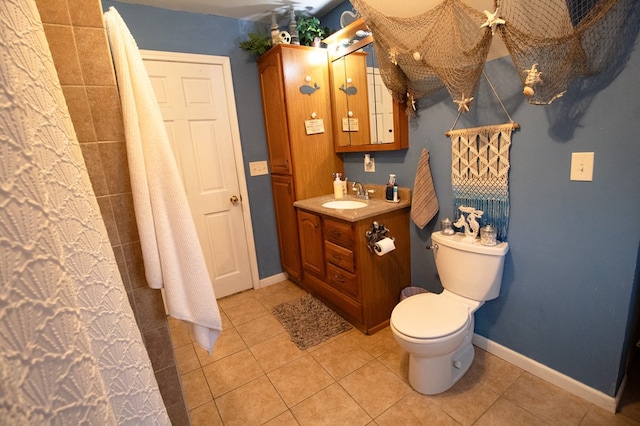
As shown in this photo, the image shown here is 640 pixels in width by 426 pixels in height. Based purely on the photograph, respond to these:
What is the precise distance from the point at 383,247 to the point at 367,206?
392mm

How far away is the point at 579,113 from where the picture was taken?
1250 millimetres

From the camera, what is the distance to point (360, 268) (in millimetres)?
1953

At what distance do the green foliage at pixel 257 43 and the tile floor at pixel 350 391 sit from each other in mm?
2302

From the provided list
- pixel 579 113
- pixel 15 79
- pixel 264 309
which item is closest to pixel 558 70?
pixel 579 113

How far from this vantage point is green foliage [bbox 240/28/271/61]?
240 cm

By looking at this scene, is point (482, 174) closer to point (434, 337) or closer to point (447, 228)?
point (447, 228)

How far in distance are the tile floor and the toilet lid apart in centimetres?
41

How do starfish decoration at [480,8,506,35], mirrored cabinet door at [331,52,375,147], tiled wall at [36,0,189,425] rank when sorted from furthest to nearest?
mirrored cabinet door at [331,52,375,147], starfish decoration at [480,8,506,35], tiled wall at [36,0,189,425]

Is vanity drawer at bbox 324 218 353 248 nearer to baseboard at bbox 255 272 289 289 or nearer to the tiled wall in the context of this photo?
baseboard at bbox 255 272 289 289

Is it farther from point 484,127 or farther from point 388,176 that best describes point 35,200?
point 388,176

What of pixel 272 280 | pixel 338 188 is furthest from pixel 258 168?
pixel 272 280

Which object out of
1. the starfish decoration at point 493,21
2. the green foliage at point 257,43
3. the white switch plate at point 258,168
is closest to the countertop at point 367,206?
the white switch plate at point 258,168

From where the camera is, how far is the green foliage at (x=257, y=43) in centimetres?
240

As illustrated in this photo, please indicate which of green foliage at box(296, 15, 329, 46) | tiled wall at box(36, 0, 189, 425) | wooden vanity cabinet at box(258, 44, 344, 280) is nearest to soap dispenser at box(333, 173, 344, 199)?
wooden vanity cabinet at box(258, 44, 344, 280)
